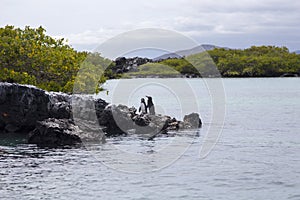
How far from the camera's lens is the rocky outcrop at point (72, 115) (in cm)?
3064

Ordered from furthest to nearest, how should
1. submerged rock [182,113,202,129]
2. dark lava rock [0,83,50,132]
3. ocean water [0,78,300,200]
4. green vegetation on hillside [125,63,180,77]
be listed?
green vegetation on hillside [125,63,180,77] → submerged rock [182,113,202,129] → dark lava rock [0,83,50,132] → ocean water [0,78,300,200]

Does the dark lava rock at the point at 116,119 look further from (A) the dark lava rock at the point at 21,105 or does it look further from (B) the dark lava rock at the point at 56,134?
(B) the dark lava rock at the point at 56,134

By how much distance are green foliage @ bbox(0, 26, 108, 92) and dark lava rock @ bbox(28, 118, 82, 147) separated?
1096cm

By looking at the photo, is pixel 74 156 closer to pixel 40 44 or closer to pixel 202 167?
pixel 202 167

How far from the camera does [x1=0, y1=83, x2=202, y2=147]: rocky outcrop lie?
3064 centimetres

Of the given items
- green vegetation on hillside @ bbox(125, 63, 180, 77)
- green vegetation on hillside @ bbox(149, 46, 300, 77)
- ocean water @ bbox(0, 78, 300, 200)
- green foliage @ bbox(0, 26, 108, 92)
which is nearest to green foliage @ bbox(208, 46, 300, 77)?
green vegetation on hillside @ bbox(149, 46, 300, 77)

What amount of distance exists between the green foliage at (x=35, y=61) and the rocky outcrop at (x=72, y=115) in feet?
20.6

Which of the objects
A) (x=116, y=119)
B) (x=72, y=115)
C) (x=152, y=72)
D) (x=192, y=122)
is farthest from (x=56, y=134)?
(x=152, y=72)

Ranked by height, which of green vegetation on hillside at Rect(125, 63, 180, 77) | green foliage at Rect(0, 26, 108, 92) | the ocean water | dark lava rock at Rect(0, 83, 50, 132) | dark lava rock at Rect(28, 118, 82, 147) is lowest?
the ocean water

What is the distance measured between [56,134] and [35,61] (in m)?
13.9

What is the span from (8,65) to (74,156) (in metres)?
17.5

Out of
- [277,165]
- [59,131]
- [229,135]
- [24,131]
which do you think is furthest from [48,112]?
[277,165]

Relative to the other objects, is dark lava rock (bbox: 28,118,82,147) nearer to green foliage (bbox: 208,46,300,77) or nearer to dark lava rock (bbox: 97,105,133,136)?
dark lava rock (bbox: 97,105,133,136)

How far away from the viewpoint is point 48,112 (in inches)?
1232
